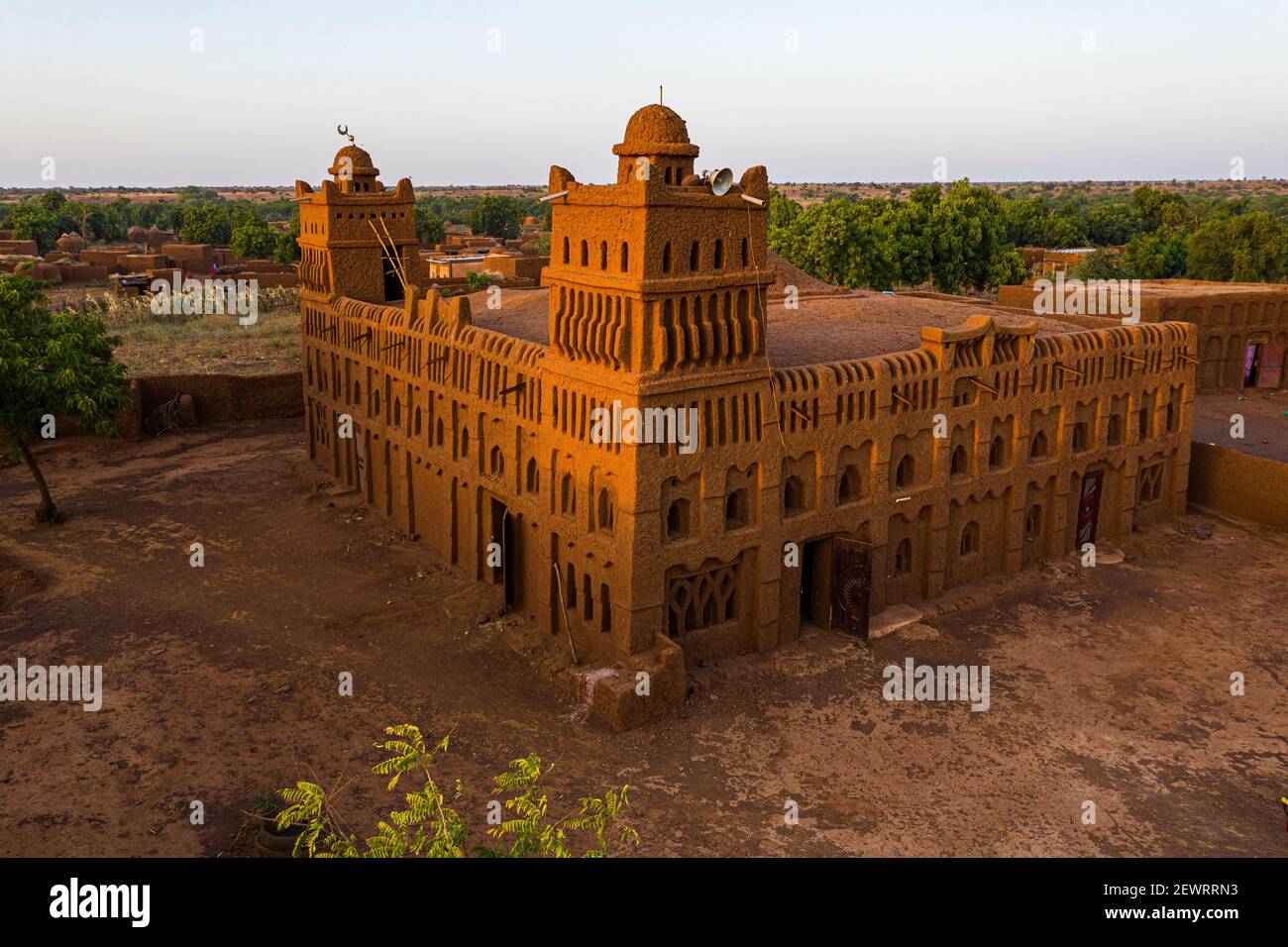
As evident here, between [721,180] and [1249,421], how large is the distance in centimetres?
3304

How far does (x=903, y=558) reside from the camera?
2439 centimetres

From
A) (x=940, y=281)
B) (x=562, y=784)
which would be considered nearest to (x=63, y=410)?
(x=562, y=784)

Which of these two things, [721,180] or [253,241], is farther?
[253,241]

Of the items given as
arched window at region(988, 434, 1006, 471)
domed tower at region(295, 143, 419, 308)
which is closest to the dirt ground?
arched window at region(988, 434, 1006, 471)

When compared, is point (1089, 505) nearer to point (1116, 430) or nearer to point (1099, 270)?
point (1116, 430)

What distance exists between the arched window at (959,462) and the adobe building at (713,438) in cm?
12

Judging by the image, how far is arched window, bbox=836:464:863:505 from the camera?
22906 millimetres

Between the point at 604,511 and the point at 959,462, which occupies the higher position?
the point at 959,462

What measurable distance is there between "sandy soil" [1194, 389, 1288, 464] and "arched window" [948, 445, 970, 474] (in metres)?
16.6

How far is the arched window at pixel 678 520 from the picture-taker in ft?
66.2

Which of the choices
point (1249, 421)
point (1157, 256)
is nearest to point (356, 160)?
point (1249, 421)

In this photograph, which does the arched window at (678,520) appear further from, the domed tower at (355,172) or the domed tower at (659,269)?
the domed tower at (355,172)

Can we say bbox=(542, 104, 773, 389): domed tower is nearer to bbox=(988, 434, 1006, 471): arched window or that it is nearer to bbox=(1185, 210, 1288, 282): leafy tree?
bbox=(988, 434, 1006, 471): arched window

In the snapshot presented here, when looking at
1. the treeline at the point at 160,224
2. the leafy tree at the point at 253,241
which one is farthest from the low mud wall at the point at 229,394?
the leafy tree at the point at 253,241
